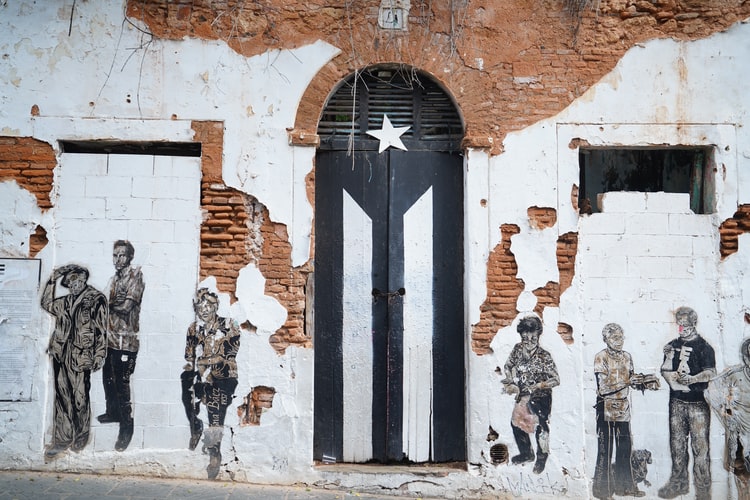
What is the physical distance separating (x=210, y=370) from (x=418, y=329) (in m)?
1.84

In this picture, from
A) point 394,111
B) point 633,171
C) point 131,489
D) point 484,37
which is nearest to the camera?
point 131,489

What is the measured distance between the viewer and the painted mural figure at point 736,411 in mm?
5629

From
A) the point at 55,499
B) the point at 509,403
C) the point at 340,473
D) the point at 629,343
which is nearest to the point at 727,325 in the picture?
the point at 629,343

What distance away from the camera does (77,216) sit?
5707mm

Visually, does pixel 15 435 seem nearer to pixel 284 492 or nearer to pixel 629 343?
pixel 284 492

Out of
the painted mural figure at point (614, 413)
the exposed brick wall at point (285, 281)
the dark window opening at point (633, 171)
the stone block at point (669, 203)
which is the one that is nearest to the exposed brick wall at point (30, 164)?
the exposed brick wall at point (285, 281)

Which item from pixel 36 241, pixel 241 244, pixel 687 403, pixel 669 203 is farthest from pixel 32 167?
pixel 687 403

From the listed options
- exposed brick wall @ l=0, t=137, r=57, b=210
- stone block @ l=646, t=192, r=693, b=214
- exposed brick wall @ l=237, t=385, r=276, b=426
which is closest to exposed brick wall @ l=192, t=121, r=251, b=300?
exposed brick wall @ l=237, t=385, r=276, b=426

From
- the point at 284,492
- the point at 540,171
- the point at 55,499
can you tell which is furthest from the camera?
the point at 540,171

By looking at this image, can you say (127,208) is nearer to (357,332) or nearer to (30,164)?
(30,164)

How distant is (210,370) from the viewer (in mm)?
5641

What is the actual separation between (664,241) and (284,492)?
3.89 meters

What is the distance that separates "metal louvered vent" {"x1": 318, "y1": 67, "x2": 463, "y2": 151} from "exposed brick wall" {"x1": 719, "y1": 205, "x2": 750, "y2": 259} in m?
2.46

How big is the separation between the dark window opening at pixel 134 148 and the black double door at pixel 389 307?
1157 millimetres
